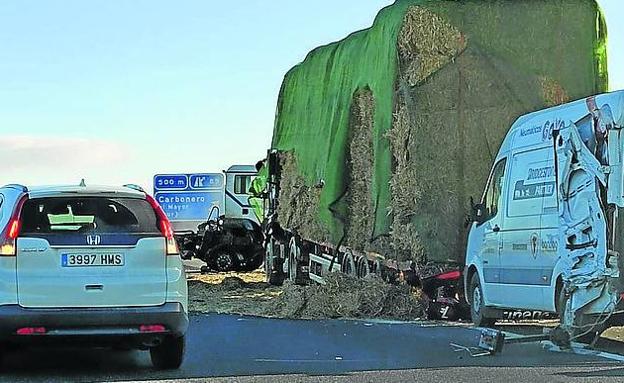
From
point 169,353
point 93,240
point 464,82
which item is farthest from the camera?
point 464,82

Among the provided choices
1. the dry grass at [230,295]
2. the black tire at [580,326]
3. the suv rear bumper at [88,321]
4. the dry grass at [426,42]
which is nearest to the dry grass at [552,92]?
the dry grass at [426,42]

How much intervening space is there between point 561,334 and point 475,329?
209 centimetres

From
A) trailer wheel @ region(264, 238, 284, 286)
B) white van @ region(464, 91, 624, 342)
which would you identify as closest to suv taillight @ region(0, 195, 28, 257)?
white van @ region(464, 91, 624, 342)

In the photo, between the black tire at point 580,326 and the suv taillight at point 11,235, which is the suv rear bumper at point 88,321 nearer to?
the suv taillight at point 11,235

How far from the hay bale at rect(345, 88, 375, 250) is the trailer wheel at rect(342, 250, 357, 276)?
185mm

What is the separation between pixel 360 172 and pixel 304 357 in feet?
19.2

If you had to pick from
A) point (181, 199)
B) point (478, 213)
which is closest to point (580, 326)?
point (478, 213)

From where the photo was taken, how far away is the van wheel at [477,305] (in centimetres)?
1390

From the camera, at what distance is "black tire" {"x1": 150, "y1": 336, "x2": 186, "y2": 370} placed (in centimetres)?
1009

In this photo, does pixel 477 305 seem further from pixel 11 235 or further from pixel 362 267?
pixel 11 235

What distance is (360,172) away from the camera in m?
16.8

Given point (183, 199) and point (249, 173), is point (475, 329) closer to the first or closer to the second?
point (249, 173)

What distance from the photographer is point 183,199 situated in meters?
39.8

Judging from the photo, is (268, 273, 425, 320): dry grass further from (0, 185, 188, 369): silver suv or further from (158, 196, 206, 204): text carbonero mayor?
(158, 196, 206, 204): text carbonero mayor
